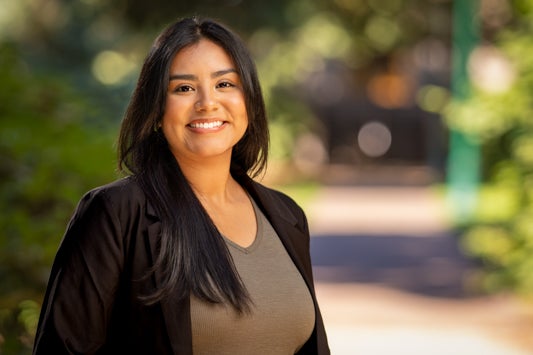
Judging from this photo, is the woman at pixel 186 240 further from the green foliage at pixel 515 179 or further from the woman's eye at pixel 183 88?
the green foliage at pixel 515 179

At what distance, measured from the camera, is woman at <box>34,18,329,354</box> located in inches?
114

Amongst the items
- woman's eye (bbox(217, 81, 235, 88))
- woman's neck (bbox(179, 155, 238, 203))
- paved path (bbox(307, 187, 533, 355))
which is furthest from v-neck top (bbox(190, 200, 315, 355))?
paved path (bbox(307, 187, 533, 355))

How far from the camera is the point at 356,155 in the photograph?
38.3 meters

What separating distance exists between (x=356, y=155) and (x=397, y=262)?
76.1 feet

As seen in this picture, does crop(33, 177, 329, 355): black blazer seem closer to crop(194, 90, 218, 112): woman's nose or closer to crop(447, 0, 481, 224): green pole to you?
crop(194, 90, 218, 112): woman's nose

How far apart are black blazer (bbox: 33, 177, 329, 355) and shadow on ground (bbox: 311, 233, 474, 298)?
9.49 m

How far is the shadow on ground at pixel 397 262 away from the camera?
517 inches

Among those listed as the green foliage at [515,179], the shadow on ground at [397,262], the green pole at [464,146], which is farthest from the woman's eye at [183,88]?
the green pole at [464,146]

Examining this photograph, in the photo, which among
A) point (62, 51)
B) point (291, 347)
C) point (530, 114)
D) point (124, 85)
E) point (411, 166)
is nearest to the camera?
point (291, 347)

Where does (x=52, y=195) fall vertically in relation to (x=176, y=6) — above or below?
below

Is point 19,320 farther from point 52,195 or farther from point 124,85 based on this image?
point 124,85

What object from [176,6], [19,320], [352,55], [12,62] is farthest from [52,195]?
[352,55]

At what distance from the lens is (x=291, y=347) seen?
10.5 ft

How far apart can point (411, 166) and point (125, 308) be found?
34.8 meters
